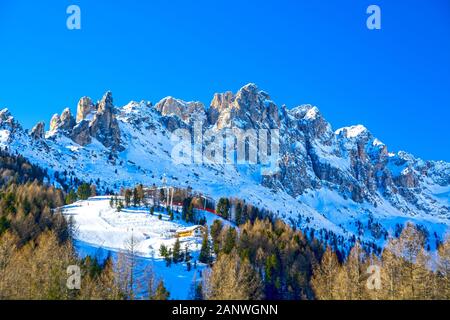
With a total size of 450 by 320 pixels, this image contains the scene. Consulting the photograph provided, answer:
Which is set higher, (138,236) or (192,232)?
(192,232)

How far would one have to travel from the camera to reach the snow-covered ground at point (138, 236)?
9164 cm

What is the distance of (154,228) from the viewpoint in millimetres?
125938

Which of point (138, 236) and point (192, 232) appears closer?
point (138, 236)

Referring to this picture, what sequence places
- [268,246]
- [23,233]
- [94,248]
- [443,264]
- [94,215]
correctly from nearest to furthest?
[443,264], [23,233], [94,248], [268,246], [94,215]

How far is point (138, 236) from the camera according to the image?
118 metres

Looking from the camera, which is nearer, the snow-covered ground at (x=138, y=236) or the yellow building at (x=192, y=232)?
the snow-covered ground at (x=138, y=236)

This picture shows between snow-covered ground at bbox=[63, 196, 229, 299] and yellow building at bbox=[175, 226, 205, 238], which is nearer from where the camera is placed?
snow-covered ground at bbox=[63, 196, 229, 299]

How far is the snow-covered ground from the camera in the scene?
91.6 metres
